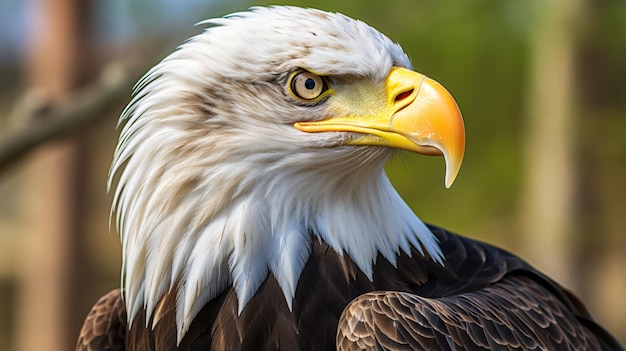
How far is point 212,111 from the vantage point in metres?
2.81

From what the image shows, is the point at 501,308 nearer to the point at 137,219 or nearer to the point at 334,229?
the point at 334,229

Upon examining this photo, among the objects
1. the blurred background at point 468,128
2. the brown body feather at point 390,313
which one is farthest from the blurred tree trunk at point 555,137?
the brown body feather at point 390,313

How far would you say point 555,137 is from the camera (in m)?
8.16

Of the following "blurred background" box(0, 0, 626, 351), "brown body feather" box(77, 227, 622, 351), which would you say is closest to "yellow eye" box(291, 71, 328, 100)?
"brown body feather" box(77, 227, 622, 351)

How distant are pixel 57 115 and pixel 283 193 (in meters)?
2.25

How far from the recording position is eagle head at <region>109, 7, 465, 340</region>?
271cm

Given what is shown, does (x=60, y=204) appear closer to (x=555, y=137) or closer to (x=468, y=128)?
(x=555, y=137)

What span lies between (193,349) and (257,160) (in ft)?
2.08

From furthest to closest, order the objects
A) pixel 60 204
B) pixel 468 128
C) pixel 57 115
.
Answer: pixel 468 128 < pixel 60 204 < pixel 57 115


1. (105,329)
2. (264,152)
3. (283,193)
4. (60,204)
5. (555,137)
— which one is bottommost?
(60,204)

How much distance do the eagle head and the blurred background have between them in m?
1.91

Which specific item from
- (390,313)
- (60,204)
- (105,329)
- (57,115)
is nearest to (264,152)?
(390,313)

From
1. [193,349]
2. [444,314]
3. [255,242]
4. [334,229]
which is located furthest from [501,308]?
[193,349]

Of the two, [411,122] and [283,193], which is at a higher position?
[411,122]
